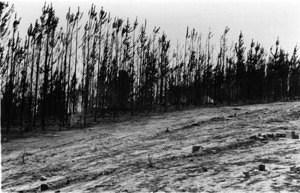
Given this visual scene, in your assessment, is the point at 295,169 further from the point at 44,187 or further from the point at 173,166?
the point at 44,187

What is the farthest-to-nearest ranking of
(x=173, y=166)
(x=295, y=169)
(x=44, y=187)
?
(x=173, y=166)
(x=44, y=187)
(x=295, y=169)

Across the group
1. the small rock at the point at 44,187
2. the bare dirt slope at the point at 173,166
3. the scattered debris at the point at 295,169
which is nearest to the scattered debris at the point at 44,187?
the small rock at the point at 44,187

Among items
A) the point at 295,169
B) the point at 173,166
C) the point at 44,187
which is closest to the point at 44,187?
the point at 44,187

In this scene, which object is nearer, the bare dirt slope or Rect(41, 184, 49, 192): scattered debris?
the bare dirt slope

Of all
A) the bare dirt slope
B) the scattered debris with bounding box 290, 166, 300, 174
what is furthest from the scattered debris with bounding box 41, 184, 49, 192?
the scattered debris with bounding box 290, 166, 300, 174

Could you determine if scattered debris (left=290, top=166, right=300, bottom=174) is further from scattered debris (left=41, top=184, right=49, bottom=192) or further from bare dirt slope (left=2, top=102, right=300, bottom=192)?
scattered debris (left=41, top=184, right=49, bottom=192)

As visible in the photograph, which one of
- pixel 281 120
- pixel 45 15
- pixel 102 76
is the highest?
pixel 45 15

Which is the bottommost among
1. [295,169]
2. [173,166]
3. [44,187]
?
[44,187]

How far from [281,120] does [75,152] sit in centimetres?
938

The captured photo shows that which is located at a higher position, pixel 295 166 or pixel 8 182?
pixel 295 166

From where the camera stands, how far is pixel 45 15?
33.8 meters

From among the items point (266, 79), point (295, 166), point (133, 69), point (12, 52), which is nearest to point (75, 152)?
point (295, 166)

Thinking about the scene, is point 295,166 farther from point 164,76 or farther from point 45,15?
point 164,76

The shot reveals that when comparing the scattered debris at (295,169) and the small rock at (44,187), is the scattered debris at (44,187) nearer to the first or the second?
the small rock at (44,187)
